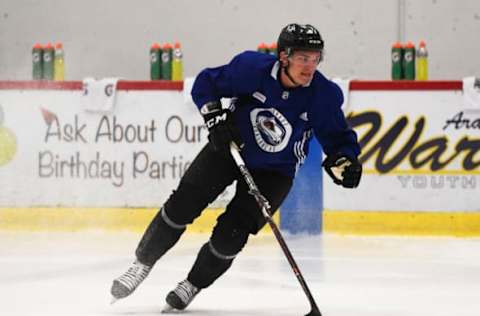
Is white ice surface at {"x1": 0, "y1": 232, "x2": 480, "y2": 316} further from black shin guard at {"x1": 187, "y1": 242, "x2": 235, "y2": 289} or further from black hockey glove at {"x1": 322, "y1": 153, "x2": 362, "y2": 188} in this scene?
black hockey glove at {"x1": 322, "y1": 153, "x2": 362, "y2": 188}

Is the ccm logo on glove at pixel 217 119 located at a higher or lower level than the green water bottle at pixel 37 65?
higher

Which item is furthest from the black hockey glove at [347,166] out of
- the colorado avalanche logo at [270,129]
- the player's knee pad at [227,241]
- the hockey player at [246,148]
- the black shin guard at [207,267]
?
the black shin guard at [207,267]

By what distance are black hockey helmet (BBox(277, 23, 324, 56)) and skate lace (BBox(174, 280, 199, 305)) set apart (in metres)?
1.02

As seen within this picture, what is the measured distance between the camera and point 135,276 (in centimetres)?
480

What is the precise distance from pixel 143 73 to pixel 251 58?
19.4ft

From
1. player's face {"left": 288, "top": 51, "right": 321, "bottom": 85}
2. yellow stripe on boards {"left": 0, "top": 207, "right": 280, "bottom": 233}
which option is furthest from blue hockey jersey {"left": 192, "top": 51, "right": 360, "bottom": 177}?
yellow stripe on boards {"left": 0, "top": 207, "right": 280, "bottom": 233}

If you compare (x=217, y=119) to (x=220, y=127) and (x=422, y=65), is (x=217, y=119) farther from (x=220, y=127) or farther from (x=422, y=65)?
(x=422, y=65)

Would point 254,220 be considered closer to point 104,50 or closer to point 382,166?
point 382,166

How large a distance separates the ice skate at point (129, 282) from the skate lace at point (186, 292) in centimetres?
15

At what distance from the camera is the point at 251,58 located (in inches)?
188

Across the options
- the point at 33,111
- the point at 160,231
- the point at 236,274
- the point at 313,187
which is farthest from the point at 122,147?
the point at 160,231

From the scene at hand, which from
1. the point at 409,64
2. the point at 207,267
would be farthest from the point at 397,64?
the point at 207,267

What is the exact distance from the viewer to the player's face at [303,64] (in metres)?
4.56

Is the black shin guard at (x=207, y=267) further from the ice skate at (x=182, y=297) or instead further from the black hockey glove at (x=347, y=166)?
the black hockey glove at (x=347, y=166)
